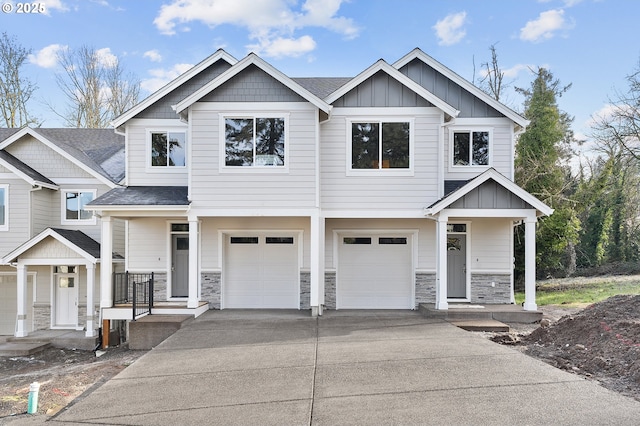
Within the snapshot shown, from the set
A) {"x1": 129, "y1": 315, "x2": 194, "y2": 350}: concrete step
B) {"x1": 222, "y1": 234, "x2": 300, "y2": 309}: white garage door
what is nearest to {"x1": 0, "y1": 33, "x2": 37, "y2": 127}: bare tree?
{"x1": 222, "y1": 234, "x2": 300, "y2": 309}: white garage door

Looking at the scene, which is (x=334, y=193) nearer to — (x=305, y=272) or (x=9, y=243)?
(x=305, y=272)

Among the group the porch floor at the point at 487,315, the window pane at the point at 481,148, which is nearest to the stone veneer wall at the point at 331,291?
the porch floor at the point at 487,315

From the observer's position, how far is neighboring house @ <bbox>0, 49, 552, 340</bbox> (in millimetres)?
11531

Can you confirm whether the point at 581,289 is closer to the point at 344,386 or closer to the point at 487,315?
the point at 487,315

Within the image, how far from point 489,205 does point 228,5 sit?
1200 cm

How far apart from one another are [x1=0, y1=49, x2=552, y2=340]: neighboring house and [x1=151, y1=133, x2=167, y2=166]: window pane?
0.10 feet

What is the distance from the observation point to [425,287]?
13.0 metres

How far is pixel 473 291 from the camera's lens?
13.0 meters

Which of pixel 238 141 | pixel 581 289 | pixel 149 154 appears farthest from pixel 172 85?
pixel 581 289

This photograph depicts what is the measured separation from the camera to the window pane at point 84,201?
14.9 metres

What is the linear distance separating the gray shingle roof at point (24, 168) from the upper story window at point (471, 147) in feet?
42.1

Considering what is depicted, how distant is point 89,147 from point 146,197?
6.62 meters

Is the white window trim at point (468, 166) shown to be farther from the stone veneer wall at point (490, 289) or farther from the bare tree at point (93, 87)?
the bare tree at point (93, 87)

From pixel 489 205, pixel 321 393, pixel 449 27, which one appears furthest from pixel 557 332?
pixel 449 27
